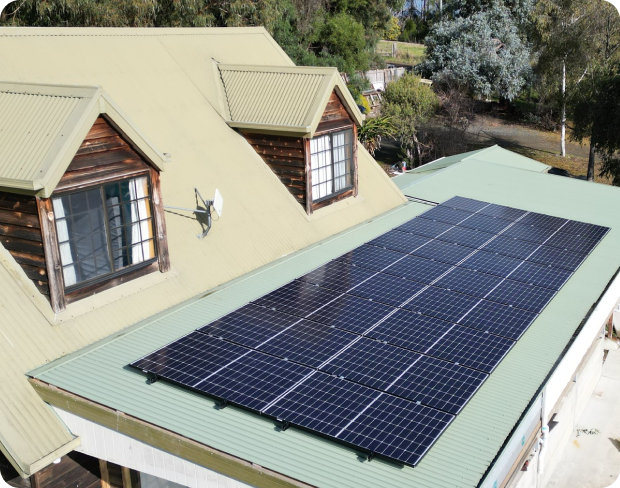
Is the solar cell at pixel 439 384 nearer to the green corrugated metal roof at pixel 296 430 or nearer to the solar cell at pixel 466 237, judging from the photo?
the green corrugated metal roof at pixel 296 430

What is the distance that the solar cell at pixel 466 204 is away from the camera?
56.0 ft

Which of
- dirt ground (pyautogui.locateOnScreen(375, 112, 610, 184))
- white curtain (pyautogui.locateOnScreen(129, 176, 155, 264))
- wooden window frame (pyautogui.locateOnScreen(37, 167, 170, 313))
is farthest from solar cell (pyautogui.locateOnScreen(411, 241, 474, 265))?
dirt ground (pyautogui.locateOnScreen(375, 112, 610, 184))

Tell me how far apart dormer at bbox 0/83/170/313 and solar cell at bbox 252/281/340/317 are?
2209 millimetres

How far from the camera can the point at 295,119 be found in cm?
1414

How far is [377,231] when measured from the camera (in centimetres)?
1509

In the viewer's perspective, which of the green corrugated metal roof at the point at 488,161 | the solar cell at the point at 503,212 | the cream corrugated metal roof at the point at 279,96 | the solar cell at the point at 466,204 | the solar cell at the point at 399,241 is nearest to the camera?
the solar cell at the point at 399,241

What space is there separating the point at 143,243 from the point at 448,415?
5.80 metres

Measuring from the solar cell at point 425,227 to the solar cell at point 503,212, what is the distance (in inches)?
70.1

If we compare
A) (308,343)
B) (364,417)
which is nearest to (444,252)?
(308,343)

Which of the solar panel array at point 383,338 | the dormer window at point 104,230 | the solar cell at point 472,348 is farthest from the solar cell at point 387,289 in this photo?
the dormer window at point 104,230

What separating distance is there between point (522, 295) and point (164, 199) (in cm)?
672

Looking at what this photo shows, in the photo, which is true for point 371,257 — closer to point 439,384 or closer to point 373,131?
point 439,384

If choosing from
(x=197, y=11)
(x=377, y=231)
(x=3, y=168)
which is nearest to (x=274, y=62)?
(x=377, y=231)

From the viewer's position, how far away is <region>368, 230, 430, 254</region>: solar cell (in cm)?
1391
